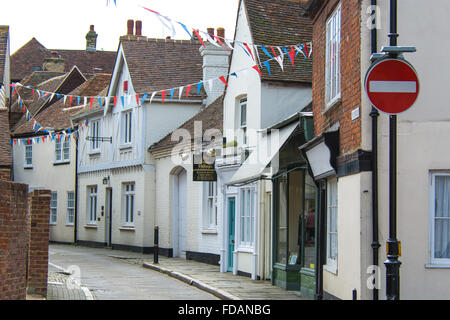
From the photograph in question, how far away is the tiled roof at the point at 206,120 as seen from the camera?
2434 centimetres

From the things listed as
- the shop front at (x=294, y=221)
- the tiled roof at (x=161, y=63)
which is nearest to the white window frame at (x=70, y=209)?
the tiled roof at (x=161, y=63)

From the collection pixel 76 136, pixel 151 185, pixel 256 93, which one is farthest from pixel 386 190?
pixel 76 136

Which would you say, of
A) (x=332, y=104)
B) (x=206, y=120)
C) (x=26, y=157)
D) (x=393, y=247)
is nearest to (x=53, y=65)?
(x=26, y=157)

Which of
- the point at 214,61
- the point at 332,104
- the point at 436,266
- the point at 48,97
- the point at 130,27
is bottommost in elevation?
the point at 436,266

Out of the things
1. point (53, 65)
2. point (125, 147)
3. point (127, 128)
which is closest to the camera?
point (125, 147)

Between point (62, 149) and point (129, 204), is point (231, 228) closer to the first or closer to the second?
point (129, 204)

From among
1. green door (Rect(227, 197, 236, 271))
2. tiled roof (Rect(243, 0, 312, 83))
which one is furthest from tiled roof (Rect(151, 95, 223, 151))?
tiled roof (Rect(243, 0, 312, 83))

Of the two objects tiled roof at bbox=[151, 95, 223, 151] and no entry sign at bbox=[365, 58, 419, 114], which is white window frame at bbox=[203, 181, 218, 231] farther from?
no entry sign at bbox=[365, 58, 419, 114]

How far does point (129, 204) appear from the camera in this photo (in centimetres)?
2997

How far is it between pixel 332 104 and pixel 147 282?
7668 millimetres

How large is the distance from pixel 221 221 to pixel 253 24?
6.22 meters

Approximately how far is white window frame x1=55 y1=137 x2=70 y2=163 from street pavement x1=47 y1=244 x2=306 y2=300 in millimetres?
11124

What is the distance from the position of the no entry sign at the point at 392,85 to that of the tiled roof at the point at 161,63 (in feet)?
66.3

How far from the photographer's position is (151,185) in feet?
92.8
